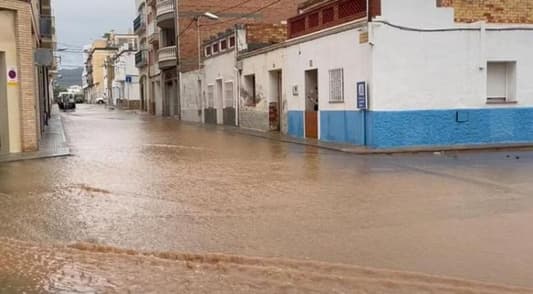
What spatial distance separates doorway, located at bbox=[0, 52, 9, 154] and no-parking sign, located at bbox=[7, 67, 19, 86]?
0.34 feet

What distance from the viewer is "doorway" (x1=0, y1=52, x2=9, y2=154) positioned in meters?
17.1

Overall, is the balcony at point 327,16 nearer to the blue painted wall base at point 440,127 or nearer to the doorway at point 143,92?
the blue painted wall base at point 440,127

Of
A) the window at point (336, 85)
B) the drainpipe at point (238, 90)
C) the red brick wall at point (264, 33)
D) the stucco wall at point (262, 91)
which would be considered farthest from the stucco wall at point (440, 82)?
the red brick wall at point (264, 33)

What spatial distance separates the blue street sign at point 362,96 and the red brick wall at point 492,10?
3251 mm

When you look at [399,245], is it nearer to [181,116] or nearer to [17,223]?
[17,223]

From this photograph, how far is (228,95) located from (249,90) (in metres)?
3.25

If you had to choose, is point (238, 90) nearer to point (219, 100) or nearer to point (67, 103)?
point (219, 100)

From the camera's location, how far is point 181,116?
45750 mm

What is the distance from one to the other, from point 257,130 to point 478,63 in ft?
39.2

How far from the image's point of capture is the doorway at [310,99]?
23.1 m

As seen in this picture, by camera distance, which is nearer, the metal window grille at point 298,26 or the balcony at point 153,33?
the metal window grille at point 298,26

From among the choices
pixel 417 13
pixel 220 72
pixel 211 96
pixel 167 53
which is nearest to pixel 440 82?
pixel 417 13

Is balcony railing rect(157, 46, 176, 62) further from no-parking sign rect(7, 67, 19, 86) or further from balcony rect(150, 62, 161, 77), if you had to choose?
no-parking sign rect(7, 67, 19, 86)

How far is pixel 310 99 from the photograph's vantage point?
23.5m
